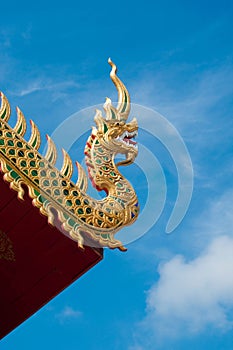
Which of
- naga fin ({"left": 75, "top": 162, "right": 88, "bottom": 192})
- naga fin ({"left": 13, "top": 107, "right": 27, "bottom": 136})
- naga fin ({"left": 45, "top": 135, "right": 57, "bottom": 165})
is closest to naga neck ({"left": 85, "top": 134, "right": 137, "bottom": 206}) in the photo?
naga fin ({"left": 75, "top": 162, "right": 88, "bottom": 192})

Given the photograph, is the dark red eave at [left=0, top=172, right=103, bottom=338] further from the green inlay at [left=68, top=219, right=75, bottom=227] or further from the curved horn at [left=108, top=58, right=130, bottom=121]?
the curved horn at [left=108, top=58, right=130, bottom=121]

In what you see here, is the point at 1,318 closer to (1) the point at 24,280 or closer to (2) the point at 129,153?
(1) the point at 24,280

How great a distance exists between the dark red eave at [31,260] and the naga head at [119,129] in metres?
1.37

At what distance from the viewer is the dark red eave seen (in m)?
7.97

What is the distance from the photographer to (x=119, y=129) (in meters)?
9.20

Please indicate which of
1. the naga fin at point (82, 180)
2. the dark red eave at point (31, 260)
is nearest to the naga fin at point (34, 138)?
the naga fin at point (82, 180)

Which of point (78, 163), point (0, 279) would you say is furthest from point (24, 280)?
point (78, 163)

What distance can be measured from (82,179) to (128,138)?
3.18ft

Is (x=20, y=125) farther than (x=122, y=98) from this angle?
No

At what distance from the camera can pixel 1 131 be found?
320 inches

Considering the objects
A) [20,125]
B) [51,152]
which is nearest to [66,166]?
[51,152]

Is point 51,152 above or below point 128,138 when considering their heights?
below

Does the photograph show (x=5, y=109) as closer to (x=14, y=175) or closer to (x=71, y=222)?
(x=14, y=175)

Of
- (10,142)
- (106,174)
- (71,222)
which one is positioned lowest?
(71,222)
